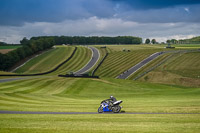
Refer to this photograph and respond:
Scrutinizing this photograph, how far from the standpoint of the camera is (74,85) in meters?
65.6

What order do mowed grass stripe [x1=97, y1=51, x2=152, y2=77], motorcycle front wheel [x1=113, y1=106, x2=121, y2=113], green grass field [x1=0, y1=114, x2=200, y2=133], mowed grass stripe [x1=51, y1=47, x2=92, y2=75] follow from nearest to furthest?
1. green grass field [x1=0, y1=114, x2=200, y2=133]
2. motorcycle front wheel [x1=113, y1=106, x2=121, y2=113]
3. mowed grass stripe [x1=97, y1=51, x2=152, y2=77]
4. mowed grass stripe [x1=51, y1=47, x2=92, y2=75]

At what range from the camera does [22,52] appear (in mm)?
146375

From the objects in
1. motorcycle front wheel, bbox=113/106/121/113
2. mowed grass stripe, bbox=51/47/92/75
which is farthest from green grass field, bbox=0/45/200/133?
motorcycle front wheel, bbox=113/106/121/113

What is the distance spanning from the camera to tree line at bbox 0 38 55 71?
132 m

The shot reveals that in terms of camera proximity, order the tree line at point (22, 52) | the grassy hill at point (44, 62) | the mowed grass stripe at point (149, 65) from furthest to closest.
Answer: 1. the tree line at point (22, 52)
2. the grassy hill at point (44, 62)
3. the mowed grass stripe at point (149, 65)

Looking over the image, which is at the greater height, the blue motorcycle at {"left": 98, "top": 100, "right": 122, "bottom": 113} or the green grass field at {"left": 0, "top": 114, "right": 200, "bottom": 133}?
the green grass field at {"left": 0, "top": 114, "right": 200, "bottom": 133}

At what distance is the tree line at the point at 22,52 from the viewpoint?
131962mm

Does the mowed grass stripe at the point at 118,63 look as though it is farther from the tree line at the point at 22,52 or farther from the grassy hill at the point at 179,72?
the tree line at the point at 22,52

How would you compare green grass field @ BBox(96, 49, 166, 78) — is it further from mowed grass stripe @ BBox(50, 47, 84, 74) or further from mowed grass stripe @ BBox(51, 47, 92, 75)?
mowed grass stripe @ BBox(50, 47, 84, 74)

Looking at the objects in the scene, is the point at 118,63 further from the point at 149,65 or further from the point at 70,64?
the point at 70,64

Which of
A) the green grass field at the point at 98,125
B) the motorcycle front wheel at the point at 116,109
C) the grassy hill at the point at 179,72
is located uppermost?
the green grass field at the point at 98,125

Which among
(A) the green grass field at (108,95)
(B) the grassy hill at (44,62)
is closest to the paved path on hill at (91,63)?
(A) the green grass field at (108,95)

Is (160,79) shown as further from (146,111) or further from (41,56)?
(41,56)

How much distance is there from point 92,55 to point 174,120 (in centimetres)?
12730
